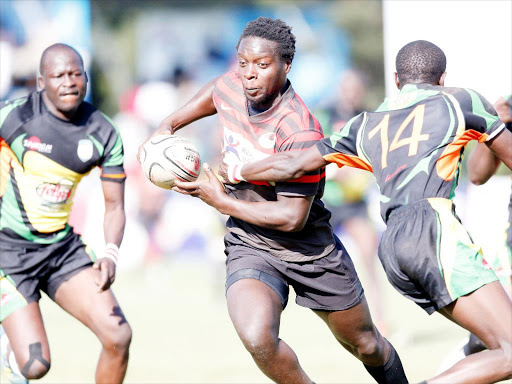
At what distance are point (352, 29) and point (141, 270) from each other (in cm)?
1939

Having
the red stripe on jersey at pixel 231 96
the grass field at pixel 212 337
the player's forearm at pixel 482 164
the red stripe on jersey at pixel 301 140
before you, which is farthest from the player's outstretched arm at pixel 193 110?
the grass field at pixel 212 337

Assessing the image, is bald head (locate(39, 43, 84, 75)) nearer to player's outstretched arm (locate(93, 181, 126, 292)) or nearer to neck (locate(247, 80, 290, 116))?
player's outstretched arm (locate(93, 181, 126, 292))

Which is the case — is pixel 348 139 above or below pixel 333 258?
above

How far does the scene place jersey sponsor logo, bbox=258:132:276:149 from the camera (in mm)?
5848

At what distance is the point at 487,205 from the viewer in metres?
13.6

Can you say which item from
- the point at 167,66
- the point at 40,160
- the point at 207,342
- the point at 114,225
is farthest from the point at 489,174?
the point at 167,66

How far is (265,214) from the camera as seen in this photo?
5.68 meters

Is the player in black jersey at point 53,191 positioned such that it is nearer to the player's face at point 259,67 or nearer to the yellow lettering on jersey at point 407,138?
the player's face at point 259,67

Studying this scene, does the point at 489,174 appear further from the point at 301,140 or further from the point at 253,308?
the point at 253,308

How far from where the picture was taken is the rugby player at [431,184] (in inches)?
190

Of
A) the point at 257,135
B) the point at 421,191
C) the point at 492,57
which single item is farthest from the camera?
the point at 492,57

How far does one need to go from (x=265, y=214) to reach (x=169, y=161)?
2.41 ft

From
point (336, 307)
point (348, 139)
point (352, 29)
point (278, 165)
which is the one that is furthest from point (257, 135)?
point (352, 29)

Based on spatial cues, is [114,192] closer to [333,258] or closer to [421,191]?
[333,258]
